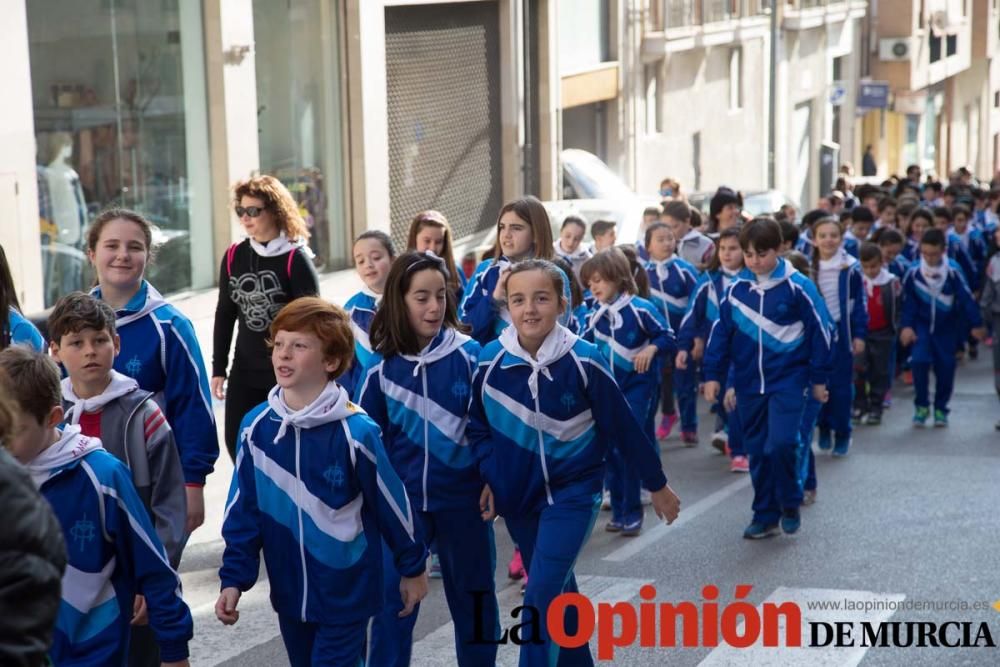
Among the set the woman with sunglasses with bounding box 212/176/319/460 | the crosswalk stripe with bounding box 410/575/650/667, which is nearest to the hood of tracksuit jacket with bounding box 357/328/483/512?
the crosswalk stripe with bounding box 410/575/650/667

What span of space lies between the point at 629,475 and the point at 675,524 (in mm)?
639

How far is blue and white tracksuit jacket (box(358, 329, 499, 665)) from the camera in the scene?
6.27 metres

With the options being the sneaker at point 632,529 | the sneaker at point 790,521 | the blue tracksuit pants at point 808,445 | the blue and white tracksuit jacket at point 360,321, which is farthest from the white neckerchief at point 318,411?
the blue tracksuit pants at point 808,445

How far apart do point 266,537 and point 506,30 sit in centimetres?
2091

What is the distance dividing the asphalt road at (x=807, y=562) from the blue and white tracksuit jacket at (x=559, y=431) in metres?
1.10

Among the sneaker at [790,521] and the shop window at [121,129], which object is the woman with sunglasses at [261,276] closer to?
the sneaker at [790,521]

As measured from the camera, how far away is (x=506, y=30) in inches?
1003

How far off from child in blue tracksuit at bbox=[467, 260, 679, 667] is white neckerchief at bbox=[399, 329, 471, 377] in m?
0.20

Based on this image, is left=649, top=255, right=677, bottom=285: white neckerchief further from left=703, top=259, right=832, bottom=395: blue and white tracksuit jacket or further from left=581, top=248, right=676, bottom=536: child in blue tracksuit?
left=703, top=259, right=832, bottom=395: blue and white tracksuit jacket

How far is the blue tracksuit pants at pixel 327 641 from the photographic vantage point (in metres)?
5.21

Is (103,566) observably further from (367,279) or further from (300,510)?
(367,279)

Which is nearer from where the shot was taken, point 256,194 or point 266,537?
point 266,537

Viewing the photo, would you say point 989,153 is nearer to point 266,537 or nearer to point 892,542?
point 892,542

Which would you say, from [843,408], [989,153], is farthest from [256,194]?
[989,153]
